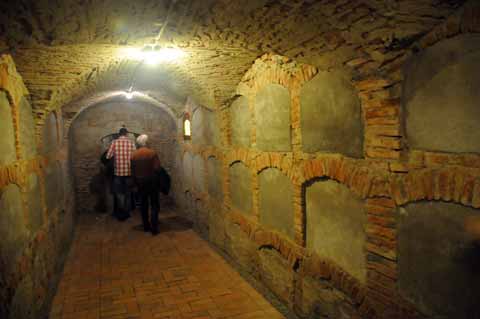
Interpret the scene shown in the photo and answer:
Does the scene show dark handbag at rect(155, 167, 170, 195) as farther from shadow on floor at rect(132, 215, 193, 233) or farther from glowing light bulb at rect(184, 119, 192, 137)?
glowing light bulb at rect(184, 119, 192, 137)

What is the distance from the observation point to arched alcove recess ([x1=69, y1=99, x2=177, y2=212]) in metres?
9.71

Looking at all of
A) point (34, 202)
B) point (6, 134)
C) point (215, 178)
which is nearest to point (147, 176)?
point (215, 178)

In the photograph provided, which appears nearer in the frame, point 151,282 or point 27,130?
point 27,130

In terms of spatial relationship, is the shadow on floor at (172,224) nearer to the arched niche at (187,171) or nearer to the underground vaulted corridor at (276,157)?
the arched niche at (187,171)

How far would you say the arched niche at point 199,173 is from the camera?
7217 millimetres

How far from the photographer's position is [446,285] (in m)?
2.27

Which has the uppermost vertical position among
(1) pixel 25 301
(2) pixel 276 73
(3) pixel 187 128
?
(2) pixel 276 73

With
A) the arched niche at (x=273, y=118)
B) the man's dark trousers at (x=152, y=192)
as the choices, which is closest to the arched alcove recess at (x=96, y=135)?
the man's dark trousers at (x=152, y=192)

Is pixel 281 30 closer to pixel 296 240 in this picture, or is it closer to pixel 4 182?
pixel 296 240

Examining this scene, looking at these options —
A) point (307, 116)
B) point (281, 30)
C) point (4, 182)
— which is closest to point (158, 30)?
point (281, 30)

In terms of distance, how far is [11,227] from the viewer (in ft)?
10.6

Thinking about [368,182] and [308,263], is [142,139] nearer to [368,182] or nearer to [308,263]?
[308,263]

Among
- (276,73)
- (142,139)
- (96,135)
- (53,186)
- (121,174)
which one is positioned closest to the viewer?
(276,73)

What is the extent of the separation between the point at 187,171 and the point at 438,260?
6747mm
